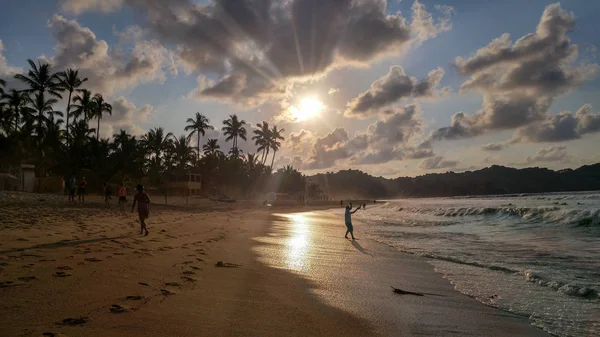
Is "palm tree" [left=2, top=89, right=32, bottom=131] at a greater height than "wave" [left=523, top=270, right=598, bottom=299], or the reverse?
"palm tree" [left=2, top=89, right=32, bottom=131]

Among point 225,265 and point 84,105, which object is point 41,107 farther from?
point 225,265

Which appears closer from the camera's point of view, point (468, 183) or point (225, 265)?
point (225, 265)

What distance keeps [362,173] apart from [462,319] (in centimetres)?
17202

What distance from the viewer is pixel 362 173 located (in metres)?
174

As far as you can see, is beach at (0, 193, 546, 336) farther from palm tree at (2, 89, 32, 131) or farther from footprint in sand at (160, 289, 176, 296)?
palm tree at (2, 89, 32, 131)

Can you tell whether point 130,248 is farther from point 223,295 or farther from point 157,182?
point 157,182

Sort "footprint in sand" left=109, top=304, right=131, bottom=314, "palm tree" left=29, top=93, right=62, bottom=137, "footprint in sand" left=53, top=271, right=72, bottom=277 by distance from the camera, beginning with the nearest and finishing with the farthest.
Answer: "footprint in sand" left=109, top=304, right=131, bottom=314
"footprint in sand" left=53, top=271, right=72, bottom=277
"palm tree" left=29, top=93, right=62, bottom=137

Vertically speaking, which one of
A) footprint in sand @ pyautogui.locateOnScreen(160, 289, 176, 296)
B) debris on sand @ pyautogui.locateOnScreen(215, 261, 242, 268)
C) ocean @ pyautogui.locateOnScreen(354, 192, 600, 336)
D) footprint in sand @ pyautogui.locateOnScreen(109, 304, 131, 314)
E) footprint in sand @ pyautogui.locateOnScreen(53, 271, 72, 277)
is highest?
footprint in sand @ pyautogui.locateOnScreen(53, 271, 72, 277)

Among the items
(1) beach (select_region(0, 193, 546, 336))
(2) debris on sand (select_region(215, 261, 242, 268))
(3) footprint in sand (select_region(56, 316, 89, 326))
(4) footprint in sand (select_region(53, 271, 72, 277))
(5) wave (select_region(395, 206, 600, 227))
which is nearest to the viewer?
(3) footprint in sand (select_region(56, 316, 89, 326))

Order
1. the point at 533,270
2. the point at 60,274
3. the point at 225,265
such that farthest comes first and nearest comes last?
the point at 533,270
the point at 225,265
the point at 60,274

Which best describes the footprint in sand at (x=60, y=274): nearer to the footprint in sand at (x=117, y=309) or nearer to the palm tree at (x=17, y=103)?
the footprint in sand at (x=117, y=309)

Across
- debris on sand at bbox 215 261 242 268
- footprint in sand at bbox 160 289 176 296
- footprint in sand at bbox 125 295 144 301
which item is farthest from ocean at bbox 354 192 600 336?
footprint in sand at bbox 125 295 144 301

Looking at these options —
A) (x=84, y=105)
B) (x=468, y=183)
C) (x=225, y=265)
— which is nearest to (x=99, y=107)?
(x=84, y=105)

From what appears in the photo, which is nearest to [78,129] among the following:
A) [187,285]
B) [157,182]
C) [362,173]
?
[157,182]
